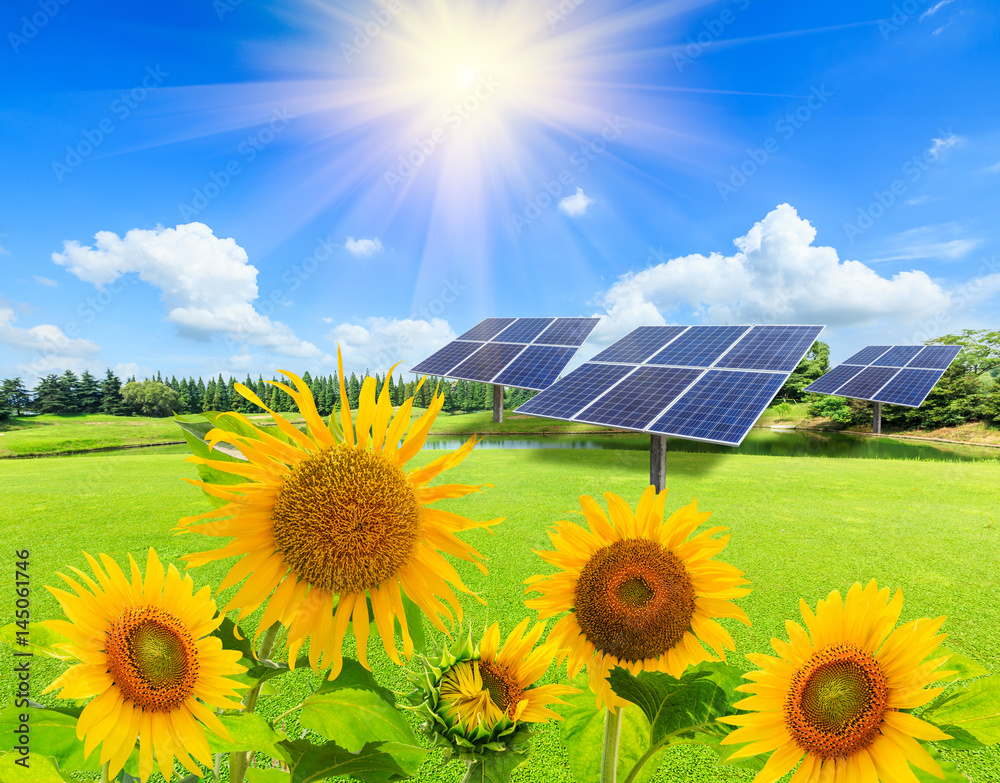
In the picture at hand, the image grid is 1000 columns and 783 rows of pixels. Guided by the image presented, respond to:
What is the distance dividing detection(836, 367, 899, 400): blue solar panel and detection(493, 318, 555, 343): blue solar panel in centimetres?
1591

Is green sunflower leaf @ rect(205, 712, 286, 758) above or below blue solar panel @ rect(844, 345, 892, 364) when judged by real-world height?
below

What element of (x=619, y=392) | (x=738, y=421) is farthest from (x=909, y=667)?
(x=619, y=392)

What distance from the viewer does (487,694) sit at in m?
0.91

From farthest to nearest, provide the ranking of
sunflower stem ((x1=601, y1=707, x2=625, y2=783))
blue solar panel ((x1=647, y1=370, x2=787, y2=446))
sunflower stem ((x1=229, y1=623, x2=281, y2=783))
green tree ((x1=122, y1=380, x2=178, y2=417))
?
green tree ((x1=122, y1=380, x2=178, y2=417)) → blue solar panel ((x1=647, y1=370, x2=787, y2=446)) → sunflower stem ((x1=601, y1=707, x2=625, y2=783)) → sunflower stem ((x1=229, y1=623, x2=281, y2=783))

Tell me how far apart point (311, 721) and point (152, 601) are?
364mm

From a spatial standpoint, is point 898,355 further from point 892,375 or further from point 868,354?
point 892,375

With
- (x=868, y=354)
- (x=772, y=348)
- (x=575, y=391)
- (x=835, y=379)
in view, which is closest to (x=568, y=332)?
(x=575, y=391)

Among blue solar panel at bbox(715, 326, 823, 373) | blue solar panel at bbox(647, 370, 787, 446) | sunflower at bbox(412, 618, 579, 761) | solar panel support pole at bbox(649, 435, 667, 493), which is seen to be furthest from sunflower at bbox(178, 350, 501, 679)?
blue solar panel at bbox(715, 326, 823, 373)

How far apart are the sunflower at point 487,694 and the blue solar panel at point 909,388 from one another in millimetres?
26337

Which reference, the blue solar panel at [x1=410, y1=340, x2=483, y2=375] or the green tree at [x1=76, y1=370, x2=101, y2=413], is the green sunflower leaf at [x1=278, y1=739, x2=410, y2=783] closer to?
the blue solar panel at [x1=410, y1=340, x2=483, y2=375]

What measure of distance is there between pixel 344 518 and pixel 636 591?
68cm

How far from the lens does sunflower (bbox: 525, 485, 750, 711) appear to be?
1034 millimetres

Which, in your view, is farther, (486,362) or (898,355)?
(898,355)

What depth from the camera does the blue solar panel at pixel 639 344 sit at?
47.3ft
